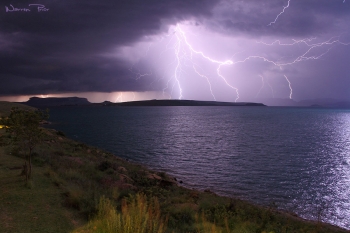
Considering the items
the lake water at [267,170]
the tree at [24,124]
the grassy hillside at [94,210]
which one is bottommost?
the lake water at [267,170]

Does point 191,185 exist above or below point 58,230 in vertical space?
below

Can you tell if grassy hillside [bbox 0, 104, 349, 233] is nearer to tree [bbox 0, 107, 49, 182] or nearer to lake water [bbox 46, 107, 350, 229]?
tree [bbox 0, 107, 49, 182]

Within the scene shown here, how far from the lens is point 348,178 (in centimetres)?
2859

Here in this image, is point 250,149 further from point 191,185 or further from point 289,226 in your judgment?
point 289,226

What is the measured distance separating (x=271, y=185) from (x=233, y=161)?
432 inches


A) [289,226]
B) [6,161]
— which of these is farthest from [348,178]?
[6,161]

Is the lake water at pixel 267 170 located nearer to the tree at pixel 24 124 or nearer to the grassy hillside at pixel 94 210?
the grassy hillside at pixel 94 210

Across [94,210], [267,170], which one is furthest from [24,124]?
[267,170]

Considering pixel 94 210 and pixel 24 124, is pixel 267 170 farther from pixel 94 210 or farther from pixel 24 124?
pixel 24 124

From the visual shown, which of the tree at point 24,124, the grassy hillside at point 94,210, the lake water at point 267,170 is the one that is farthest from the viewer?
the lake water at point 267,170

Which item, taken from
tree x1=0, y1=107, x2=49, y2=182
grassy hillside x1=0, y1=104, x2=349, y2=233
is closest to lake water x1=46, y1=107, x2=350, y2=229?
grassy hillside x1=0, y1=104, x2=349, y2=233

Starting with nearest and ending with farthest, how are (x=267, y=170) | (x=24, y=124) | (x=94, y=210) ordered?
(x=94, y=210), (x=24, y=124), (x=267, y=170)

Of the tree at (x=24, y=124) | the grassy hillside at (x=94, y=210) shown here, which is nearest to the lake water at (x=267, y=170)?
the grassy hillside at (x=94, y=210)

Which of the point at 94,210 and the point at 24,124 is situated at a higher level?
the point at 24,124
